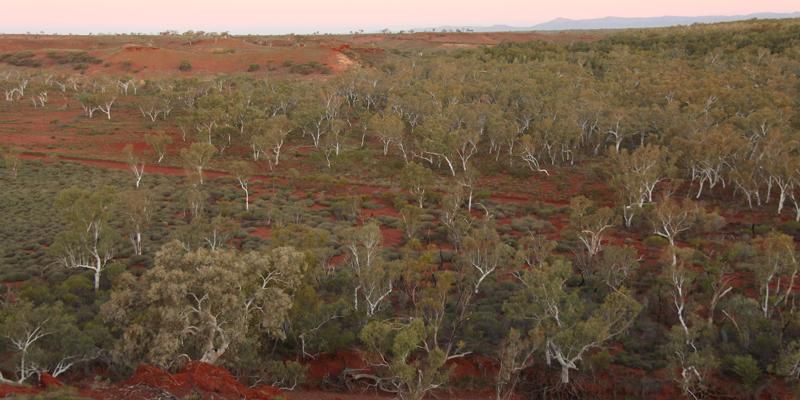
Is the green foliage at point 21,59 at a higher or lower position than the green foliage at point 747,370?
higher

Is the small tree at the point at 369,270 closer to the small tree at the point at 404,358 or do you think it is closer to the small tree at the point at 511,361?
the small tree at the point at 404,358

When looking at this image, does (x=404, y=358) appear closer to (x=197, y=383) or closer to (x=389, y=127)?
(x=197, y=383)

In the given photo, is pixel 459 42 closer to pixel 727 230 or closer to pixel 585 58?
pixel 585 58

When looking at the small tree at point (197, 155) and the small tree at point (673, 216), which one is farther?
the small tree at point (197, 155)

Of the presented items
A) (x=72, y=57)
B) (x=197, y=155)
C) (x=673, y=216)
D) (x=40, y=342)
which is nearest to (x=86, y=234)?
(x=40, y=342)

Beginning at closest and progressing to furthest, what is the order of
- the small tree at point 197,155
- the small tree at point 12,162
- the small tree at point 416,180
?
the small tree at point 416,180 < the small tree at point 197,155 < the small tree at point 12,162

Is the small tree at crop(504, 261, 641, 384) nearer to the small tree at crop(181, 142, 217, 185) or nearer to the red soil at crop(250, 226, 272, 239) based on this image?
the red soil at crop(250, 226, 272, 239)

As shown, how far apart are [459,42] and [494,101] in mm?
92655

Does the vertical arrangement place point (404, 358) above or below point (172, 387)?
below

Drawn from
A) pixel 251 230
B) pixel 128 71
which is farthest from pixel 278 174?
pixel 128 71

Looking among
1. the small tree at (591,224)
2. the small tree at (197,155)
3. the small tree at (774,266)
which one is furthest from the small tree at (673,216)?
the small tree at (197,155)

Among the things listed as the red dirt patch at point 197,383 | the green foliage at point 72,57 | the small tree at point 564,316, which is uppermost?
the green foliage at point 72,57

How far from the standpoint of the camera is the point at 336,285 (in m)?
25.6

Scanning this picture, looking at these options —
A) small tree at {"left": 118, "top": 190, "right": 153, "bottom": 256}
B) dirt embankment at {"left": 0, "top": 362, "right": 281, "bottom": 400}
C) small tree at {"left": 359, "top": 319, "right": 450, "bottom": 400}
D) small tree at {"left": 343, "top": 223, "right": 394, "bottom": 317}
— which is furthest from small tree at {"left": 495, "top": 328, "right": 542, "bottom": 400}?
small tree at {"left": 118, "top": 190, "right": 153, "bottom": 256}
